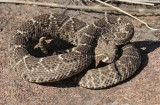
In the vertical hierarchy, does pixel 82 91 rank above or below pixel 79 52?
below

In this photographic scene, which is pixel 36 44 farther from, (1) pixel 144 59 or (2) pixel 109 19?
(1) pixel 144 59

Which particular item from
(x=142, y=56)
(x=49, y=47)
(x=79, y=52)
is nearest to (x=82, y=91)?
(x=79, y=52)

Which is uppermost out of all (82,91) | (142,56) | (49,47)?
(49,47)

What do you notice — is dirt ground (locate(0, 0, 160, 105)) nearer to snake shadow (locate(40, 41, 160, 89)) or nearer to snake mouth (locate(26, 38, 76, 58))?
snake shadow (locate(40, 41, 160, 89))

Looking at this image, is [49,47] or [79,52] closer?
[79,52]

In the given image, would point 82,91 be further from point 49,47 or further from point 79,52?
point 49,47

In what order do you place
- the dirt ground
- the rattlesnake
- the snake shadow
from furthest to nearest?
the snake shadow, the rattlesnake, the dirt ground

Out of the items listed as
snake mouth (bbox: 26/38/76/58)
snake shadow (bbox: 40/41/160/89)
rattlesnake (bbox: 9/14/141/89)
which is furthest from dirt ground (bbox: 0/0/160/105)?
snake mouth (bbox: 26/38/76/58)
